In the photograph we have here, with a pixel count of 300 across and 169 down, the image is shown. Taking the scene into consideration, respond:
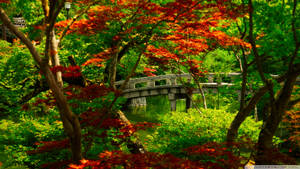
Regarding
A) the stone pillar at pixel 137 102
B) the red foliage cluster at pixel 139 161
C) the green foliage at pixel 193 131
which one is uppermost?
the red foliage cluster at pixel 139 161

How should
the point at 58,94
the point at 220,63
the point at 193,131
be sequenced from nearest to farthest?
1. the point at 58,94
2. the point at 193,131
3. the point at 220,63

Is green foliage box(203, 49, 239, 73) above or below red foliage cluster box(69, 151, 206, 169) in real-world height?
above

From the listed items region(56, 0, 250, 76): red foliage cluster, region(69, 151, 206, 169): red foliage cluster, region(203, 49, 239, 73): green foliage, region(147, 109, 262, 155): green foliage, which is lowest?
region(147, 109, 262, 155): green foliage

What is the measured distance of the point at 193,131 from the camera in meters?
6.15

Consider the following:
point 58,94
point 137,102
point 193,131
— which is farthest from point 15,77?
point 137,102

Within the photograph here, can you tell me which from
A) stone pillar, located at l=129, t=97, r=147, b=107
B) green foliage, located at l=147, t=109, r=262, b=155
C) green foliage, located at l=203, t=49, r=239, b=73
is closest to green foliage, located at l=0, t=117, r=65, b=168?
green foliage, located at l=147, t=109, r=262, b=155

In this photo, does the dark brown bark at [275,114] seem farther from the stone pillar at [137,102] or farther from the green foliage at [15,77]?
the stone pillar at [137,102]

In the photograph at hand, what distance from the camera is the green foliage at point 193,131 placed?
589cm

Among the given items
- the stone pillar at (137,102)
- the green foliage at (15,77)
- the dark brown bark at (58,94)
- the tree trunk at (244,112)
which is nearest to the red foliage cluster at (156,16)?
the tree trunk at (244,112)

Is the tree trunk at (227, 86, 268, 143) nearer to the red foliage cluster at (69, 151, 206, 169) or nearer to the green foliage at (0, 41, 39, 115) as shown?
the red foliage cluster at (69, 151, 206, 169)

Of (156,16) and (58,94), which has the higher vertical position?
Result: (156,16)

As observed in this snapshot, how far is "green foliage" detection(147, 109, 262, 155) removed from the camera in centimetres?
589

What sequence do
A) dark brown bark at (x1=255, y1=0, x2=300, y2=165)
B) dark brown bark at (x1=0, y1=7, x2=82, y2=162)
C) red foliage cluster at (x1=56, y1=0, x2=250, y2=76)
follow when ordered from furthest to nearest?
red foliage cluster at (x1=56, y1=0, x2=250, y2=76)
dark brown bark at (x1=255, y1=0, x2=300, y2=165)
dark brown bark at (x1=0, y1=7, x2=82, y2=162)

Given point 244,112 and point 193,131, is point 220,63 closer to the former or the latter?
point 193,131
